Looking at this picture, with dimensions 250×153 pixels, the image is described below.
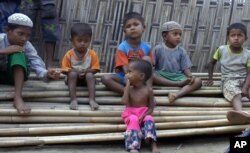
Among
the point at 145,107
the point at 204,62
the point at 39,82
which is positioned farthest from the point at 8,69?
the point at 204,62

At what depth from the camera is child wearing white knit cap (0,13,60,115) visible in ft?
12.8

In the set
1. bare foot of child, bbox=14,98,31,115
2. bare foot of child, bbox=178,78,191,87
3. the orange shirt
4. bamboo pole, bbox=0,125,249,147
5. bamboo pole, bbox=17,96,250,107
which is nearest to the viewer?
bamboo pole, bbox=0,125,249,147

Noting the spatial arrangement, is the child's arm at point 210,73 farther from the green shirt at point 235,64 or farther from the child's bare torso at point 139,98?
A: the child's bare torso at point 139,98

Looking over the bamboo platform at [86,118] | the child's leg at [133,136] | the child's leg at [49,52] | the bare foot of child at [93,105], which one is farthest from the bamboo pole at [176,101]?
the child's leg at [49,52]

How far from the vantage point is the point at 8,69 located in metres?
4.12

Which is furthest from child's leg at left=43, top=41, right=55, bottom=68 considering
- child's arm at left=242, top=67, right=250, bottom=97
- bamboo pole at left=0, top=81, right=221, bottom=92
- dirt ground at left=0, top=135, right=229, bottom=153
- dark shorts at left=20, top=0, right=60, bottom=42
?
child's arm at left=242, top=67, right=250, bottom=97

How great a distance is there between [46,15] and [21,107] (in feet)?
5.41

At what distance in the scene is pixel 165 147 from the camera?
378cm

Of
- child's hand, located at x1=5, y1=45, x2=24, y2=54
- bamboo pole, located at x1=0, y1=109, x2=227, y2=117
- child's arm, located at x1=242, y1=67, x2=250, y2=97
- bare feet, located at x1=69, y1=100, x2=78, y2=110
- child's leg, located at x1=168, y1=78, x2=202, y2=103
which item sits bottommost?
bamboo pole, located at x1=0, y1=109, x2=227, y2=117

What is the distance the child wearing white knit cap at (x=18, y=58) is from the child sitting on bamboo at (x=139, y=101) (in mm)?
663

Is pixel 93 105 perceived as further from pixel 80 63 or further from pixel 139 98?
pixel 80 63

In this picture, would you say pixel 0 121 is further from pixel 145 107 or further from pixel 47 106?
pixel 145 107

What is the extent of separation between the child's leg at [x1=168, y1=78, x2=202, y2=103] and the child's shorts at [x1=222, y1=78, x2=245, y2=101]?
0.77ft

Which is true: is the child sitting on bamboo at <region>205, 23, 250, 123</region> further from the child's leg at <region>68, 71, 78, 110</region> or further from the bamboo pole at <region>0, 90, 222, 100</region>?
the child's leg at <region>68, 71, 78, 110</region>
